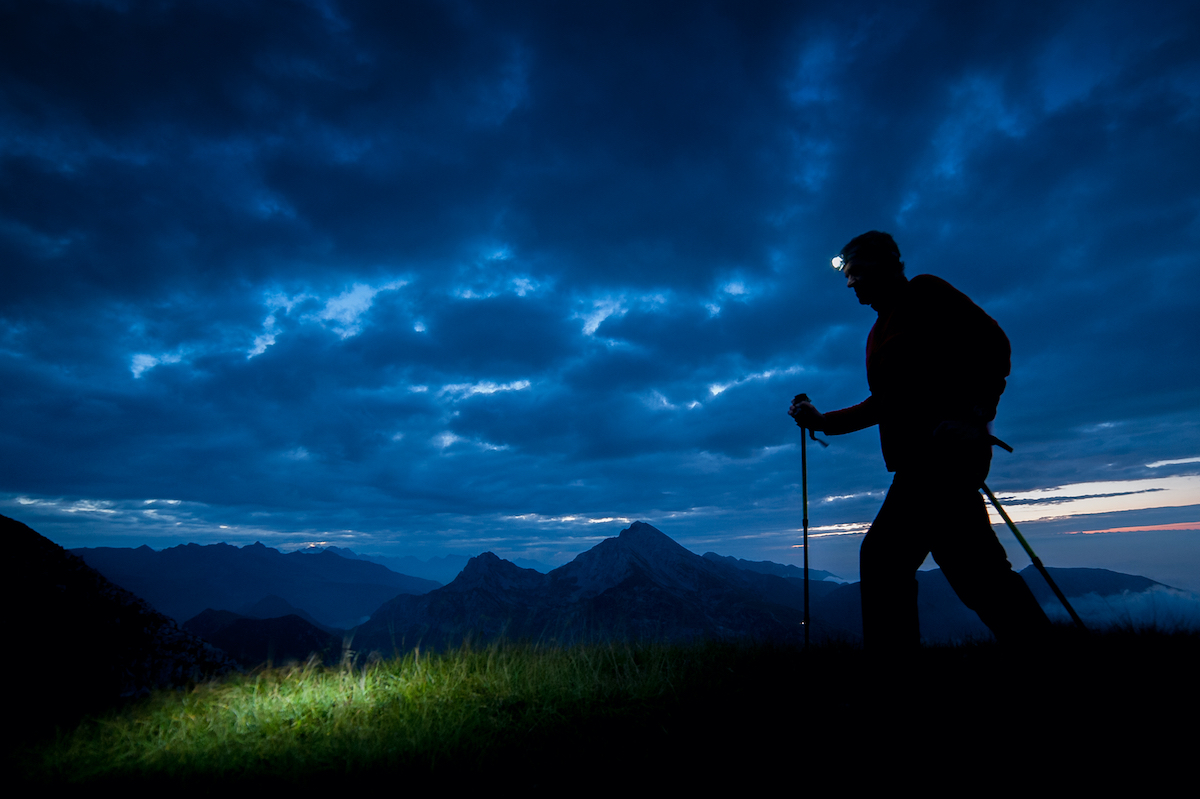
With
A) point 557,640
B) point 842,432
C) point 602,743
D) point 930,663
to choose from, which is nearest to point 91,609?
point 557,640

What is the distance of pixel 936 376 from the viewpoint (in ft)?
11.1

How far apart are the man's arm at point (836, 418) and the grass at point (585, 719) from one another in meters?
1.85

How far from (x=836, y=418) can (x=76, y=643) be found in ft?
23.0

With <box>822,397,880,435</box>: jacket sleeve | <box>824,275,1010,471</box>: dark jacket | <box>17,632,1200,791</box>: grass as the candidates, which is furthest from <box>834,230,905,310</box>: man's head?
<box>17,632,1200,791</box>: grass

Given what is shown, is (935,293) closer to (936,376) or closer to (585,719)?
(936,376)

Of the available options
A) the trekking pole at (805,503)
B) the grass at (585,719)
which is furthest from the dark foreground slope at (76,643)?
the trekking pole at (805,503)

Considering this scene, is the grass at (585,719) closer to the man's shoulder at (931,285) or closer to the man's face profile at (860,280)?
the man's shoulder at (931,285)

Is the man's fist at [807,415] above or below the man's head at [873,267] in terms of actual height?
below

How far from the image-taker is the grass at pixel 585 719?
109 inches

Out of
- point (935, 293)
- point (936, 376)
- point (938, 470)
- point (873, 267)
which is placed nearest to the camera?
point (938, 470)

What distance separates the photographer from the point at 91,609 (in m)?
4.68

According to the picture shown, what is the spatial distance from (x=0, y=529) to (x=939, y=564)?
851cm

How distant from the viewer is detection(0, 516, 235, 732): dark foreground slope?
3908 millimetres

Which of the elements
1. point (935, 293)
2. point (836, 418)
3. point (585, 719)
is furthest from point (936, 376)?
point (585, 719)
